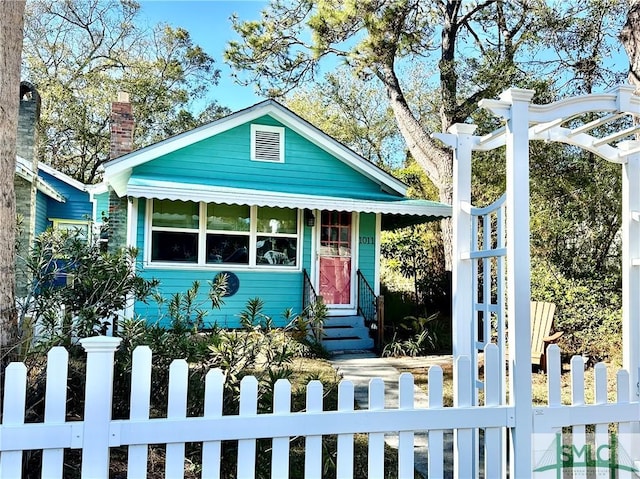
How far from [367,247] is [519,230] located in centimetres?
782

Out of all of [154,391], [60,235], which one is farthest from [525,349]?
[60,235]

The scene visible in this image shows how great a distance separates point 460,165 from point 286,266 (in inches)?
269

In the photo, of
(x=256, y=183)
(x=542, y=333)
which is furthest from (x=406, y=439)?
(x=256, y=183)

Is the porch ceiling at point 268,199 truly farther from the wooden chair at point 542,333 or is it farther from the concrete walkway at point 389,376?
the wooden chair at point 542,333

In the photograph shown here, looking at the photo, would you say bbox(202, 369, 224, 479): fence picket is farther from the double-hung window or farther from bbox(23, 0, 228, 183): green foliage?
bbox(23, 0, 228, 183): green foliage

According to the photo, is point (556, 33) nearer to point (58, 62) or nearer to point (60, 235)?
point (60, 235)

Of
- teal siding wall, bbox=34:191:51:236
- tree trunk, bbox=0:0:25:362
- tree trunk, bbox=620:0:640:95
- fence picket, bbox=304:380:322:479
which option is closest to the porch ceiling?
tree trunk, bbox=620:0:640:95

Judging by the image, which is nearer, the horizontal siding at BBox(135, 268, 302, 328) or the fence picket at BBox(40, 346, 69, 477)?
the fence picket at BBox(40, 346, 69, 477)

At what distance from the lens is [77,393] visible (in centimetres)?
305

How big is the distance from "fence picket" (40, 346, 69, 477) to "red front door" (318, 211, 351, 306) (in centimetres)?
811

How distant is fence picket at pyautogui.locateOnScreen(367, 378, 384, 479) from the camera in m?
2.16

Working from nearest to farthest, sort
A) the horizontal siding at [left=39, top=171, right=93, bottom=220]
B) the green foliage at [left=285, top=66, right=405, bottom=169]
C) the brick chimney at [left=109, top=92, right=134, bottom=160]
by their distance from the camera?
the brick chimney at [left=109, top=92, right=134, bottom=160] → the horizontal siding at [left=39, top=171, right=93, bottom=220] → the green foliage at [left=285, top=66, right=405, bottom=169]

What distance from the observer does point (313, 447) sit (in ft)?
6.82

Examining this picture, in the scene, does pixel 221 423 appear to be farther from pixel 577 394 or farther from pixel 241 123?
pixel 241 123
